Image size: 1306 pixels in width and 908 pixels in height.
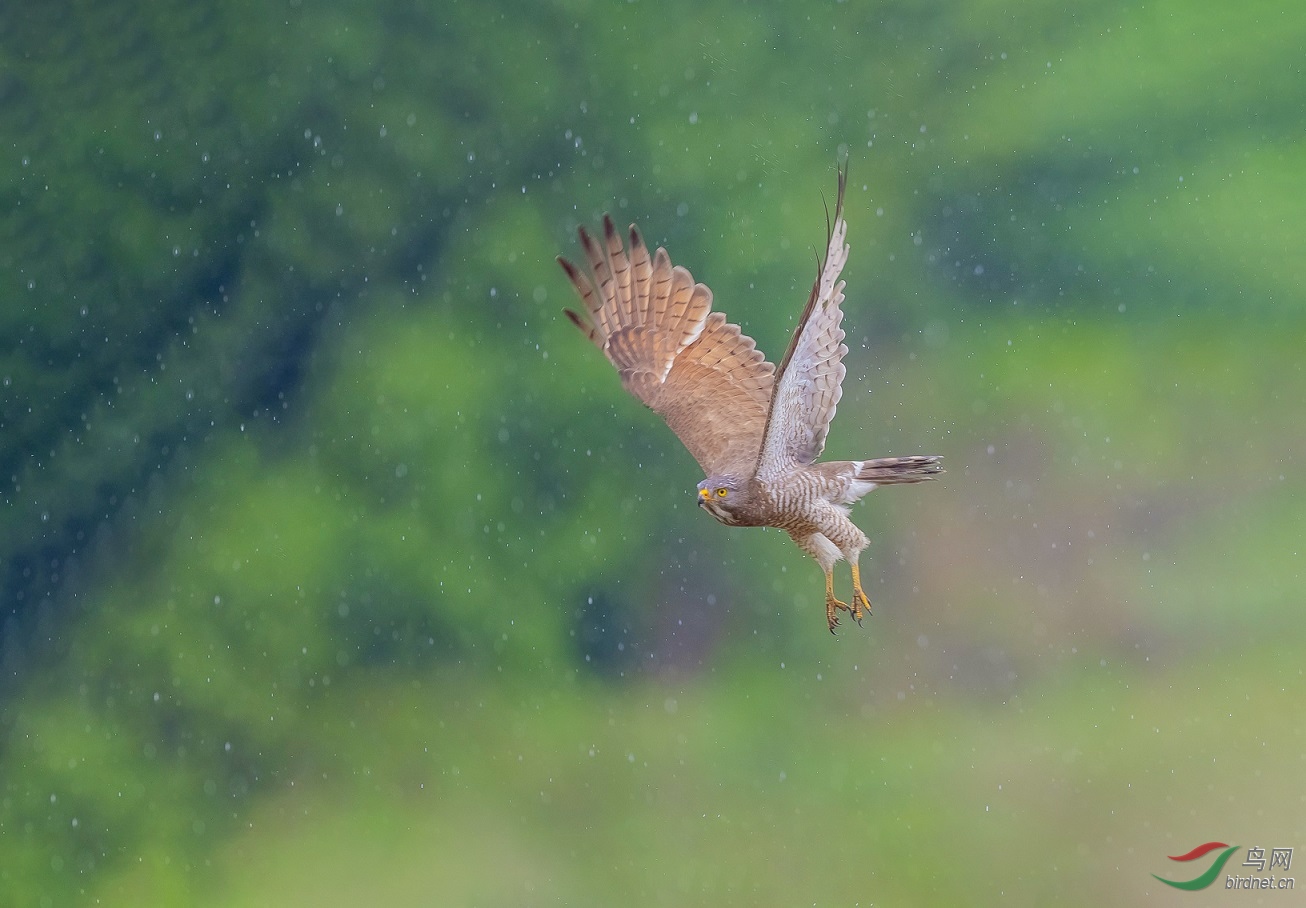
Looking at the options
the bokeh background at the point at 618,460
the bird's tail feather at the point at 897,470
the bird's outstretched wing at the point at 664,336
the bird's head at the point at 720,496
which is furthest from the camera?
the bokeh background at the point at 618,460

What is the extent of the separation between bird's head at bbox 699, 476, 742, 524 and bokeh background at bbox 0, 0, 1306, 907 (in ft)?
25.7

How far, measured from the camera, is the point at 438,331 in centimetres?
1373

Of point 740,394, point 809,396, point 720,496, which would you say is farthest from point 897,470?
point 740,394

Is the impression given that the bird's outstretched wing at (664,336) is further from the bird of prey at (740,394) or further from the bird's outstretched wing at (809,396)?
the bird's outstretched wing at (809,396)

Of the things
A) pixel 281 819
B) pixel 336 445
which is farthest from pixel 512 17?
pixel 281 819

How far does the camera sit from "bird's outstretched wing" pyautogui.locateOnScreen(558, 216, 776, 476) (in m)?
5.83

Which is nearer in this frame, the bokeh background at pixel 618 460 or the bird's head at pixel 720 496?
the bird's head at pixel 720 496

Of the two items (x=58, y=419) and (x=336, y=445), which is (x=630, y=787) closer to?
(x=336, y=445)

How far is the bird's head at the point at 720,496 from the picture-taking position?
16.0 feet

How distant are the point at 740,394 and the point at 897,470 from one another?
93cm

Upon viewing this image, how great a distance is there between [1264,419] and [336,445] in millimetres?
8442

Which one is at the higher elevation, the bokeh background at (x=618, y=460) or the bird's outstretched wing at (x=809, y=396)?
the bokeh background at (x=618, y=460)

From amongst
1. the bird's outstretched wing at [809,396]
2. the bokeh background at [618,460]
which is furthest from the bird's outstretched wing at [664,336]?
the bokeh background at [618,460]

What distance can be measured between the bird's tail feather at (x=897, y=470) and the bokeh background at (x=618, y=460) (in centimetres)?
758
